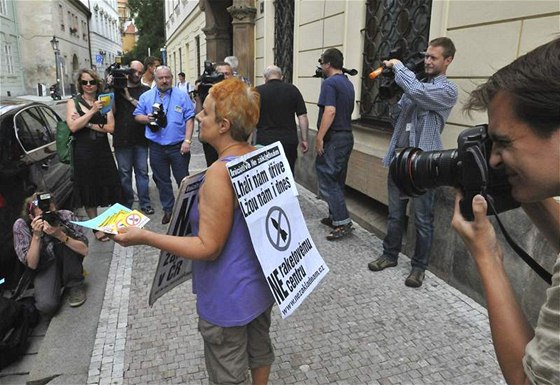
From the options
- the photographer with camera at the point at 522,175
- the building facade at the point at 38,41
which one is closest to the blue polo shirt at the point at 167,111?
the photographer with camera at the point at 522,175

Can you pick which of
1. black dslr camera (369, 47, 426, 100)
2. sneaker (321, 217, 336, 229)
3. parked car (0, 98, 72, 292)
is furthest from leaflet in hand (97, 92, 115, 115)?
black dslr camera (369, 47, 426, 100)

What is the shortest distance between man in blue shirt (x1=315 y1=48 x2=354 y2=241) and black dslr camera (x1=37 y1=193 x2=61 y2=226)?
2474 millimetres

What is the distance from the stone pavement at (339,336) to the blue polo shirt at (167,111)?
1649mm

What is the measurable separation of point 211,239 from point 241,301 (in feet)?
1.03

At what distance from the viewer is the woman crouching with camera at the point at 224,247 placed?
172 cm

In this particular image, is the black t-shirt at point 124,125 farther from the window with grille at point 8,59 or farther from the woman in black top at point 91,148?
the window with grille at point 8,59

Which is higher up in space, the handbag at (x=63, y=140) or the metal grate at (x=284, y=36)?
the metal grate at (x=284, y=36)

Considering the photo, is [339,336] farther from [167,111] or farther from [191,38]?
[191,38]

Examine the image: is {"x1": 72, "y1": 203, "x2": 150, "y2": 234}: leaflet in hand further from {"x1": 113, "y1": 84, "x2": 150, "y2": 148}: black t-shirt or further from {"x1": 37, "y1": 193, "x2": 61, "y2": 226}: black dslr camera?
{"x1": 113, "y1": 84, "x2": 150, "y2": 148}: black t-shirt

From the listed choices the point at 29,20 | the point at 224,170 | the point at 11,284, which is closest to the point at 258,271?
the point at 224,170

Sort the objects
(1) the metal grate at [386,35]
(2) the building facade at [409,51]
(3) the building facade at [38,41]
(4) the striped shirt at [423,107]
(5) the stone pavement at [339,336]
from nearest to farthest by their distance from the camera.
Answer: (5) the stone pavement at [339,336] → (2) the building facade at [409,51] → (4) the striped shirt at [423,107] → (1) the metal grate at [386,35] → (3) the building facade at [38,41]

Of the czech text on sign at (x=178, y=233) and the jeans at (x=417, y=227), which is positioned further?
the jeans at (x=417, y=227)

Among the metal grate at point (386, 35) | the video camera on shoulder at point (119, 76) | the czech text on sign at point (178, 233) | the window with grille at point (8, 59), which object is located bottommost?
the czech text on sign at point (178, 233)

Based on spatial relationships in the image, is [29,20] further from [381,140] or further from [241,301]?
[241,301]
